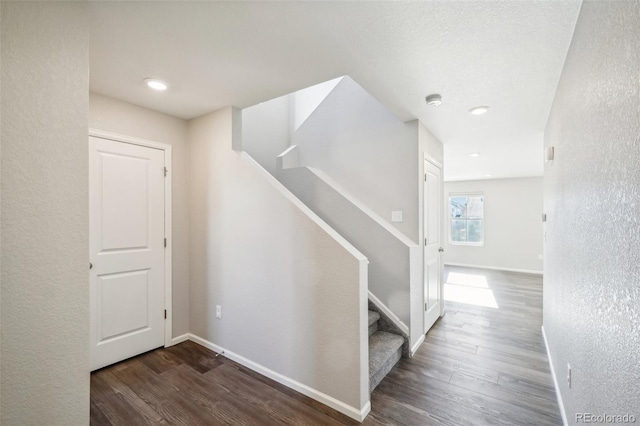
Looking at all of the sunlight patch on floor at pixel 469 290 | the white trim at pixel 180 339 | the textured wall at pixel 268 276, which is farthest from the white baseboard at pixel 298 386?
the sunlight patch on floor at pixel 469 290

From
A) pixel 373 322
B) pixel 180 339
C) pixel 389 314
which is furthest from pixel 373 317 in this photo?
pixel 180 339

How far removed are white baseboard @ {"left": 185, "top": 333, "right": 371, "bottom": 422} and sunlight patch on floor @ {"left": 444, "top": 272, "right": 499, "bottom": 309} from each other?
331 cm

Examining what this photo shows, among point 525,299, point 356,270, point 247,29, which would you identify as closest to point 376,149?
point 356,270

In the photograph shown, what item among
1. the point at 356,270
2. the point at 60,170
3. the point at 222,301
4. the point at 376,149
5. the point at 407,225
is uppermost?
the point at 376,149

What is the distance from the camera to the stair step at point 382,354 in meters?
2.21

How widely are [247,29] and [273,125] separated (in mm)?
2620

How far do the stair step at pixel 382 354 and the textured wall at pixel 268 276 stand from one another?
0.30m

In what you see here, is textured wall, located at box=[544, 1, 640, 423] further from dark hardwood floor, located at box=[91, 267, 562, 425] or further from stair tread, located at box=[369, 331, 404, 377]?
stair tread, located at box=[369, 331, 404, 377]

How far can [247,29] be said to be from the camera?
4.93 feet

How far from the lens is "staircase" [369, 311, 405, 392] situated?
Answer: 2225 mm

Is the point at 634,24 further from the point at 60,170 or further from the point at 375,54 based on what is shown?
the point at 60,170

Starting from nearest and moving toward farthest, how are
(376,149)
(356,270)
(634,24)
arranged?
Answer: (634,24) < (356,270) < (376,149)

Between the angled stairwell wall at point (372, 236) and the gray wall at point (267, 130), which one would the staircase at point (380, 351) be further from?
the gray wall at point (267, 130)

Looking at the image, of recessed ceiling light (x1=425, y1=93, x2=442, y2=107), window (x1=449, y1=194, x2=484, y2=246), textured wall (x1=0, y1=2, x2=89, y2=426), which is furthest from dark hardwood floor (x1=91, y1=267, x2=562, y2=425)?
window (x1=449, y1=194, x2=484, y2=246)
